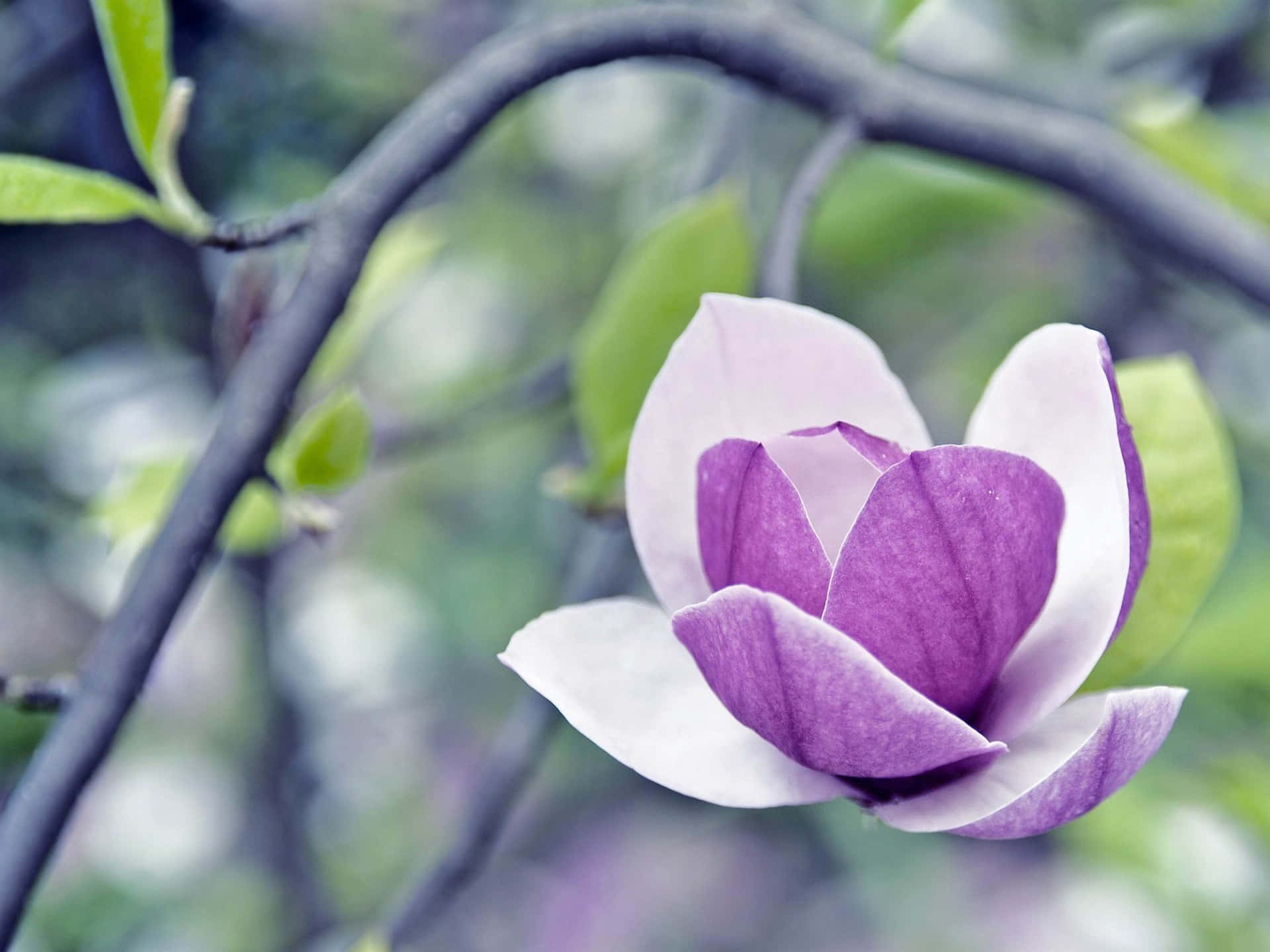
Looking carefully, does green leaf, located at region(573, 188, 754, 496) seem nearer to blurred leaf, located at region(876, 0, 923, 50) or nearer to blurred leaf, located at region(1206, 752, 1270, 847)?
blurred leaf, located at region(876, 0, 923, 50)

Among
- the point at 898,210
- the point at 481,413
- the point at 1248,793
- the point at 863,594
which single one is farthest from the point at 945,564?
the point at 898,210

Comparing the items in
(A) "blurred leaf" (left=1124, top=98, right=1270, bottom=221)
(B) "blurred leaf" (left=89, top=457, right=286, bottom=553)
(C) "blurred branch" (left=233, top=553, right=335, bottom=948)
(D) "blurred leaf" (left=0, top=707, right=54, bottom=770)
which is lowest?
(C) "blurred branch" (left=233, top=553, right=335, bottom=948)

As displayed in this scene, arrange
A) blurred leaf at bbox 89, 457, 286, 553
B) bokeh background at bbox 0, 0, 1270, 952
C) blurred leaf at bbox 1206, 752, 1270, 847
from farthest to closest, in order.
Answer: bokeh background at bbox 0, 0, 1270, 952 → blurred leaf at bbox 1206, 752, 1270, 847 → blurred leaf at bbox 89, 457, 286, 553

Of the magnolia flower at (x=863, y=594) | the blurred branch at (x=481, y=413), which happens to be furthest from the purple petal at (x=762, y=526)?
the blurred branch at (x=481, y=413)

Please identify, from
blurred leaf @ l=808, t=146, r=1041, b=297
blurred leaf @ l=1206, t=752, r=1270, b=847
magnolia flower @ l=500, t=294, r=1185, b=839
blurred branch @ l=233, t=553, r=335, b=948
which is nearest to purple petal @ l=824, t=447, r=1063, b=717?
magnolia flower @ l=500, t=294, r=1185, b=839

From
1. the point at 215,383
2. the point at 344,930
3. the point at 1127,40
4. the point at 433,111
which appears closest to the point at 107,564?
the point at 215,383

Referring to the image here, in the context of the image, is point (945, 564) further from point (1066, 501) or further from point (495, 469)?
point (495, 469)
